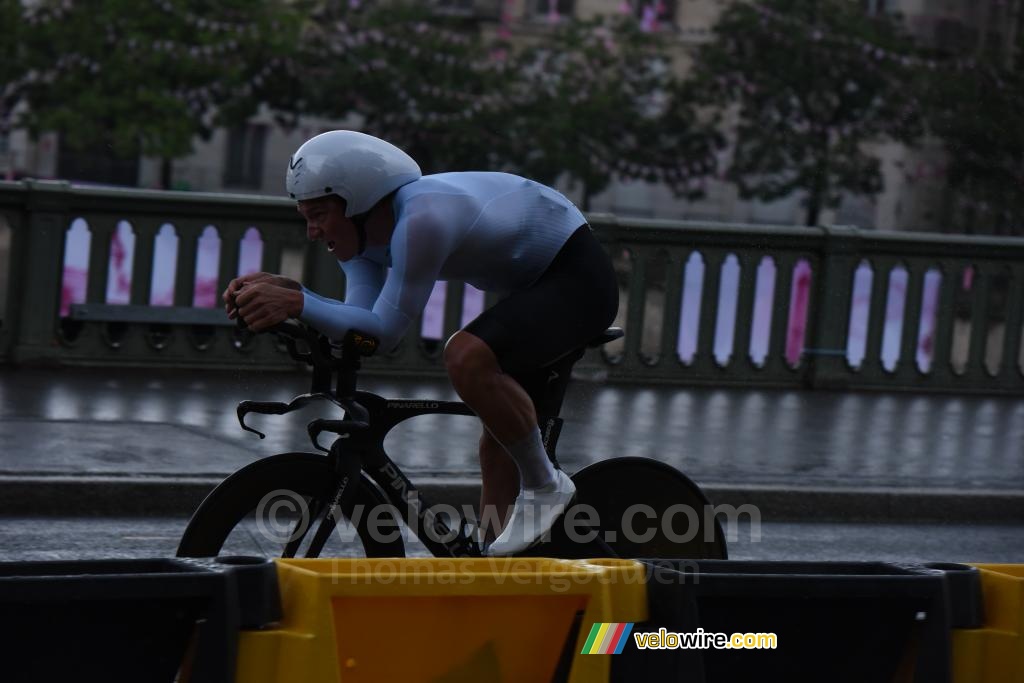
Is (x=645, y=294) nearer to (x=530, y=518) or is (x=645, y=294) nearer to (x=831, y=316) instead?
(x=831, y=316)

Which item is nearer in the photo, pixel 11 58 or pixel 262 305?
pixel 262 305

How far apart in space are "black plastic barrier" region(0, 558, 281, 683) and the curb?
14.1 ft

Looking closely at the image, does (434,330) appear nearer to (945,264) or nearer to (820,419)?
(820,419)

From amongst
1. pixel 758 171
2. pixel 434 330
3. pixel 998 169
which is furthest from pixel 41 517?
pixel 758 171

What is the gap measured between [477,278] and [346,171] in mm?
573

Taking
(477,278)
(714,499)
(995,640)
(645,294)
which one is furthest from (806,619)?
(645,294)

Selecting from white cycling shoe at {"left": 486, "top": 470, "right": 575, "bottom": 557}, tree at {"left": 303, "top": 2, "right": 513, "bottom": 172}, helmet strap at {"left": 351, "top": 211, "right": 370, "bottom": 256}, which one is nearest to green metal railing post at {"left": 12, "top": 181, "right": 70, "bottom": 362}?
helmet strap at {"left": 351, "top": 211, "right": 370, "bottom": 256}

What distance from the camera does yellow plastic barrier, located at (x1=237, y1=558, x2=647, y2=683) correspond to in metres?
3.69

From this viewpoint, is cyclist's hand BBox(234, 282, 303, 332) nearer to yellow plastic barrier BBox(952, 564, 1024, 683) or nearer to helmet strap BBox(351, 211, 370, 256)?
helmet strap BBox(351, 211, 370, 256)

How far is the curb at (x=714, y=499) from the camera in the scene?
7.89 meters

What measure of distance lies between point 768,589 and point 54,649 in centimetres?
156

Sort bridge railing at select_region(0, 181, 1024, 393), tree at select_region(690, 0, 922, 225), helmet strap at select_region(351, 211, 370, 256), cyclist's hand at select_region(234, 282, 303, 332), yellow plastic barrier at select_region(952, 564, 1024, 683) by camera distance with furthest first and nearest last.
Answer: tree at select_region(690, 0, 922, 225), bridge railing at select_region(0, 181, 1024, 393), helmet strap at select_region(351, 211, 370, 256), cyclist's hand at select_region(234, 282, 303, 332), yellow plastic barrier at select_region(952, 564, 1024, 683)

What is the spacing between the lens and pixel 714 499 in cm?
894

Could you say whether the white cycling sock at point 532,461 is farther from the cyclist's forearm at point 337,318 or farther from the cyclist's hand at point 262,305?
the cyclist's hand at point 262,305
